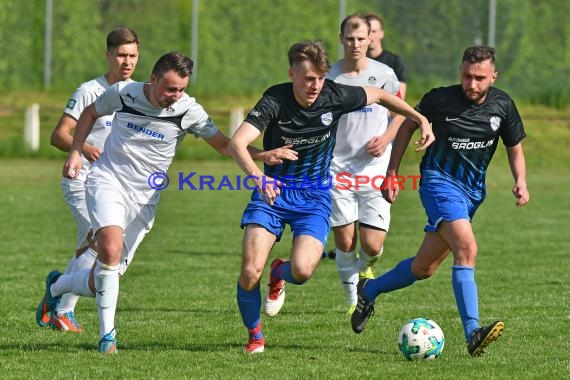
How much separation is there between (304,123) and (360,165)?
7.78 feet

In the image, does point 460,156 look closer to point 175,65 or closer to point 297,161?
point 297,161

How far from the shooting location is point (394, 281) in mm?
8281

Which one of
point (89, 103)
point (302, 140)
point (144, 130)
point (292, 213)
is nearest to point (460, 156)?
point (302, 140)

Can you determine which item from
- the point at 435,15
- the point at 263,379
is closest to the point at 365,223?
the point at 263,379

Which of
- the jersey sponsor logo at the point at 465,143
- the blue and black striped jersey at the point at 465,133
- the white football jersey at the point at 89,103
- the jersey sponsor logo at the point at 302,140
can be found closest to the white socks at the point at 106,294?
the jersey sponsor logo at the point at 302,140

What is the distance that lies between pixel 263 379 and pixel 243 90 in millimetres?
26910

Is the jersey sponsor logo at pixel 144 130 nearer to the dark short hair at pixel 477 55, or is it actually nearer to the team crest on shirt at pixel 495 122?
the dark short hair at pixel 477 55

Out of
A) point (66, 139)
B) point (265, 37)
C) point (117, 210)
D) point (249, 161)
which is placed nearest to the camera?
point (249, 161)

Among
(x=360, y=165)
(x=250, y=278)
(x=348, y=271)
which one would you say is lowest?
(x=348, y=271)

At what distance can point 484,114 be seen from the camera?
790cm

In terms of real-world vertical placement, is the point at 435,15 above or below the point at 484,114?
below

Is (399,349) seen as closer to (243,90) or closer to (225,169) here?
(225,169)

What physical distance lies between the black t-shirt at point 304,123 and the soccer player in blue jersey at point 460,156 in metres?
0.50

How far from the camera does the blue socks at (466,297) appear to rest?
7434 mm
